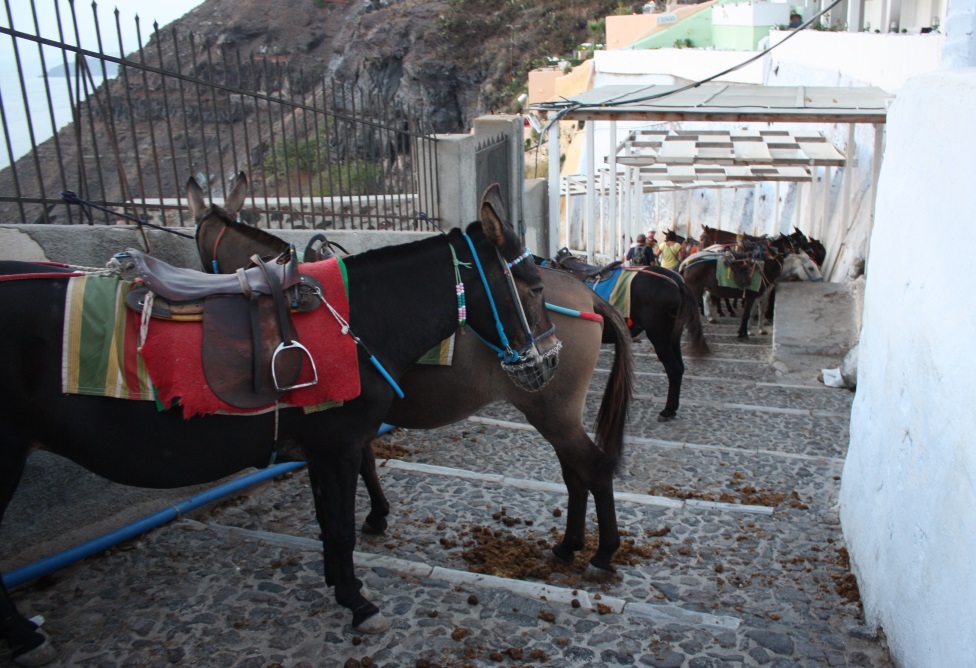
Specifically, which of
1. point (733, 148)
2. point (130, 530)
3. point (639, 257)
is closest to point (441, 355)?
point (130, 530)

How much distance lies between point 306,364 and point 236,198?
2.50m

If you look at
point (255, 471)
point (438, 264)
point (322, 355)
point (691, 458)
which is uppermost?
point (438, 264)

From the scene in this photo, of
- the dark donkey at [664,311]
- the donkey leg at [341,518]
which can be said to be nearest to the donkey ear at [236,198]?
the donkey leg at [341,518]

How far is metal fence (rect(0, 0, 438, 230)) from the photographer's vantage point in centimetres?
444

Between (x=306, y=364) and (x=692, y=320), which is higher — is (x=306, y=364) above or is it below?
above

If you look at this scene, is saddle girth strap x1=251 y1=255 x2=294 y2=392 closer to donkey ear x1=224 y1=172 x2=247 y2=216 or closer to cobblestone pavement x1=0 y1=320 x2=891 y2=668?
cobblestone pavement x1=0 y1=320 x2=891 y2=668

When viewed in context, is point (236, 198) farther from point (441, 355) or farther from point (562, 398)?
point (562, 398)

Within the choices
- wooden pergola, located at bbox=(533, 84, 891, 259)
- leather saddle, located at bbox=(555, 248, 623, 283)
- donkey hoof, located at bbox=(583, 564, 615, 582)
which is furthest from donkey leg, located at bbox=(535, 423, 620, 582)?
wooden pergola, located at bbox=(533, 84, 891, 259)

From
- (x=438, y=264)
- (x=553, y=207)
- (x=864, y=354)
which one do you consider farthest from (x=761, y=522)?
(x=553, y=207)

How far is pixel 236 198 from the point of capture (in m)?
5.10

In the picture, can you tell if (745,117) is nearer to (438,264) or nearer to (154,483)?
(438,264)

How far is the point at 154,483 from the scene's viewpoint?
304cm

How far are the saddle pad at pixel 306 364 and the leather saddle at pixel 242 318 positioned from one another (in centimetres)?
3

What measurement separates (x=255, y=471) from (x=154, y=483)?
7.24ft
